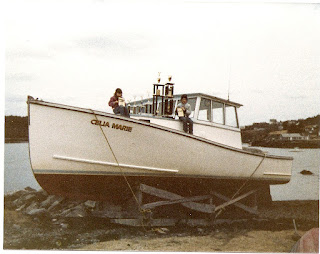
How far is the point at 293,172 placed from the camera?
198 inches

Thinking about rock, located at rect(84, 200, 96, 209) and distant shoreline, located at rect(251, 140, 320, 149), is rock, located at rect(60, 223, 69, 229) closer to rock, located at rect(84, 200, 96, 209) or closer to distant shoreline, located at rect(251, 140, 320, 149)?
rock, located at rect(84, 200, 96, 209)

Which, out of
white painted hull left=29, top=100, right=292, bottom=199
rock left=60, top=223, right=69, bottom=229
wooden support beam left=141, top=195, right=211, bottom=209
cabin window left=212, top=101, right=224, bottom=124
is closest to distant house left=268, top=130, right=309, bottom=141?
white painted hull left=29, top=100, right=292, bottom=199

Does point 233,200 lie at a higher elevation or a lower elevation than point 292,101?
lower

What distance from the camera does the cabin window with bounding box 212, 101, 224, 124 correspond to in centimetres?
584

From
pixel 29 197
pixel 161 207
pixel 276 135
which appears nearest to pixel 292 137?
pixel 276 135

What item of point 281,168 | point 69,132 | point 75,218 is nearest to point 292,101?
point 281,168

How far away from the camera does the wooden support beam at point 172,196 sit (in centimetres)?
500

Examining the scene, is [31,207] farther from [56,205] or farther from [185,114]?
[185,114]

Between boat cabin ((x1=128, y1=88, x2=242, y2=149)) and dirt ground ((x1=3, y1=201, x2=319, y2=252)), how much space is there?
1.62 metres

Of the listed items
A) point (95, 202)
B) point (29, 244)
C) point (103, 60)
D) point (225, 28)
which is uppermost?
point (225, 28)

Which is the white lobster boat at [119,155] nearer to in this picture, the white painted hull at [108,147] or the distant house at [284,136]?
the white painted hull at [108,147]

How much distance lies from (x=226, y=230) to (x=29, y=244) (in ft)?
9.83

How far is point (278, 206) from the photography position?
5.29 meters

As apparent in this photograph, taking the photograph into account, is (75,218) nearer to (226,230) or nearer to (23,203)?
(23,203)
